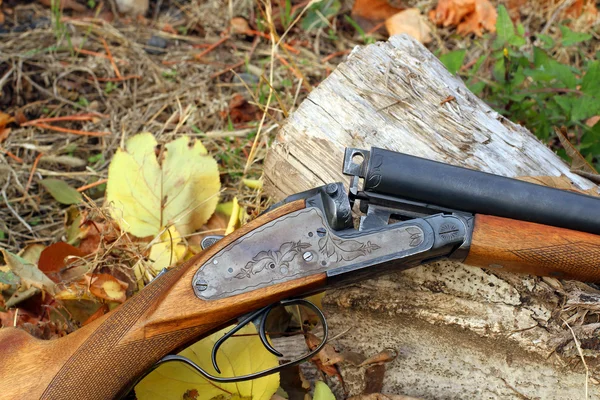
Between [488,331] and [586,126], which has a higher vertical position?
[586,126]

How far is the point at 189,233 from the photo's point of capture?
3.92 metres

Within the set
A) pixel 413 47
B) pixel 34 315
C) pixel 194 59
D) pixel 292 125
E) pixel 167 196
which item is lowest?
pixel 34 315

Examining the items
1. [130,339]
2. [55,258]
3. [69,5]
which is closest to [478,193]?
[130,339]

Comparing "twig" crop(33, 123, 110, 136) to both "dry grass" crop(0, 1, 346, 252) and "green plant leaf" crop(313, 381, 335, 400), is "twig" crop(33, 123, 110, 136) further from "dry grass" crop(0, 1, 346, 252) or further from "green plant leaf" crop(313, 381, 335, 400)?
"green plant leaf" crop(313, 381, 335, 400)

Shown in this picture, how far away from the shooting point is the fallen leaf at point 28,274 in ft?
11.3

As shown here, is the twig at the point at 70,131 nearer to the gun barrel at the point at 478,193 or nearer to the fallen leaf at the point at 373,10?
the fallen leaf at the point at 373,10

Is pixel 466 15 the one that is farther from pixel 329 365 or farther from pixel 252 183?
pixel 329 365

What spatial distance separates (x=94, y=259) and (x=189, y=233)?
0.63 metres

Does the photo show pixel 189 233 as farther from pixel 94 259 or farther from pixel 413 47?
pixel 413 47

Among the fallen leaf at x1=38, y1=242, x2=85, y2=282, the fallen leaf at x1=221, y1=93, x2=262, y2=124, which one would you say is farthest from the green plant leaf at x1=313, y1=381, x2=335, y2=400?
the fallen leaf at x1=221, y1=93, x2=262, y2=124

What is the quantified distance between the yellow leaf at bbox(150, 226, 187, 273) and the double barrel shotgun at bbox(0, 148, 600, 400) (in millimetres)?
932

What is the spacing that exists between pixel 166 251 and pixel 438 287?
170 centimetres

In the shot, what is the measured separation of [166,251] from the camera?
370 cm

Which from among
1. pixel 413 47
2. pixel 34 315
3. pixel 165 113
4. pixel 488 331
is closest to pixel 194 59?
pixel 165 113
